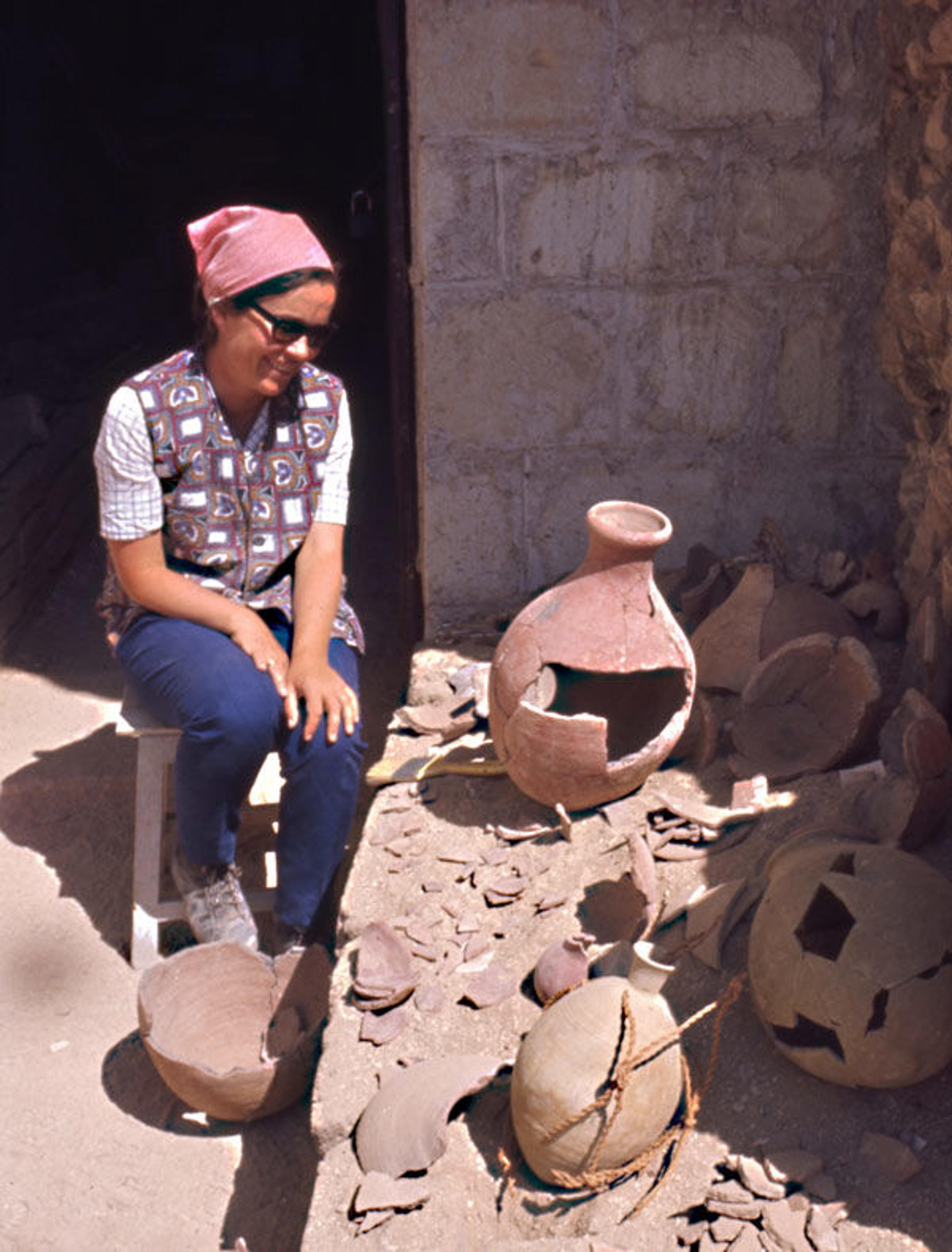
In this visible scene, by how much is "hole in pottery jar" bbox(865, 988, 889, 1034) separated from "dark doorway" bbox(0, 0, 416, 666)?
183 inches

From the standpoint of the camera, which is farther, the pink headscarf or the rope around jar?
the pink headscarf

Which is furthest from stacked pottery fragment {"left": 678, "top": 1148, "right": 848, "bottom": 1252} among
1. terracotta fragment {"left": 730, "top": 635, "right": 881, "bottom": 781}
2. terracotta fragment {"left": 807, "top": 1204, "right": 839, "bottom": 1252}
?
terracotta fragment {"left": 730, "top": 635, "right": 881, "bottom": 781}

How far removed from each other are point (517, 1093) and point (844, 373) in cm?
264

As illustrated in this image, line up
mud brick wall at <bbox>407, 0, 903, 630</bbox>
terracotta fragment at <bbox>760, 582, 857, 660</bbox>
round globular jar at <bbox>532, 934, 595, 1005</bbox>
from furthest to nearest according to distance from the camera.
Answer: mud brick wall at <bbox>407, 0, 903, 630</bbox> → terracotta fragment at <bbox>760, 582, 857, 660</bbox> → round globular jar at <bbox>532, 934, 595, 1005</bbox>

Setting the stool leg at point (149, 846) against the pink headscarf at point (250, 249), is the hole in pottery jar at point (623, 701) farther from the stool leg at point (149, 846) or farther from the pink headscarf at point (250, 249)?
the pink headscarf at point (250, 249)

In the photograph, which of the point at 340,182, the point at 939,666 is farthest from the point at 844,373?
the point at 340,182

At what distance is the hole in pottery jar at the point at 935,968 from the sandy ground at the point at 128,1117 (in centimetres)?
27

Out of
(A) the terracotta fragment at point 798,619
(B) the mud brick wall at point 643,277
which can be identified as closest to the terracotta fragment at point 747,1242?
(A) the terracotta fragment at point 798,619

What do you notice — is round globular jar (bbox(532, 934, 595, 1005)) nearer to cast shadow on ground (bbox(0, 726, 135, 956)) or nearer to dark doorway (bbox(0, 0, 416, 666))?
cast shadow on ground (bbox(0, 726, 135, 956))

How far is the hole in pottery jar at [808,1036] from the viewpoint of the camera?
2404 millimetres

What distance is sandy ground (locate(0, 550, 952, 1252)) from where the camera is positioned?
7.65 ft

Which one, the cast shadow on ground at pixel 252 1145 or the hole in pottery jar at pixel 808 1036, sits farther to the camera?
the cast shadow on ground at pixel 252 1145

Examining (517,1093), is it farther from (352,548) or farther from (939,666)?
(352,548)

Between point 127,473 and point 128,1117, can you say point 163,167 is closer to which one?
point 127,473
